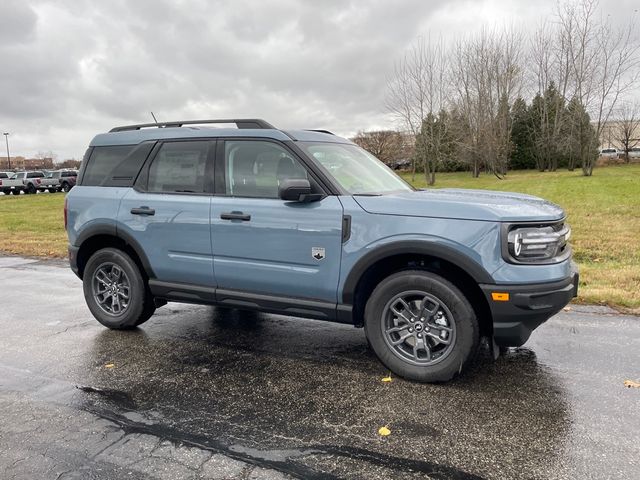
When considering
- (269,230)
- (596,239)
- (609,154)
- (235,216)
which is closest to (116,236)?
(235,216)

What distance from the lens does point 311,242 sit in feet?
13.1

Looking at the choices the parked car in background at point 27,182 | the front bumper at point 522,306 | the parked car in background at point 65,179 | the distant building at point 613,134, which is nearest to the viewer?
the front bumper at point 522,306

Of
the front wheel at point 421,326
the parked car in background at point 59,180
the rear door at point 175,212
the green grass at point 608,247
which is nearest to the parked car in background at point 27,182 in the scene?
the parked car in background at point 59,180

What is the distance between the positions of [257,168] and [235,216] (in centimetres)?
47

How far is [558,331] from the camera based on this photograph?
192 inches

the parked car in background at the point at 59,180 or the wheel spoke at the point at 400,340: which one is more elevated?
the parked car in background at the point at 59,180

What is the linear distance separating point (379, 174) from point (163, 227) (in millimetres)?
2049

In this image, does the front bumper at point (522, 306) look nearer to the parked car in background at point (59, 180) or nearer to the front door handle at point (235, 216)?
the front door handle at point (235, 216)

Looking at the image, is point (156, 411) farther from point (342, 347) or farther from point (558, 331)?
point (558, 331)

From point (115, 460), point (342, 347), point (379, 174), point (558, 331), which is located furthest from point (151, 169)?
point (558, 331)

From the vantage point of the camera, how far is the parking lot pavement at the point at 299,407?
2750mm

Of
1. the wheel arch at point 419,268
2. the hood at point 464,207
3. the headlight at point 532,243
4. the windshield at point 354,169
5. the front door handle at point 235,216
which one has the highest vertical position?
the windshield at point 354,169

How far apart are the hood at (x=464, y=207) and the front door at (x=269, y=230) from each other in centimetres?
35

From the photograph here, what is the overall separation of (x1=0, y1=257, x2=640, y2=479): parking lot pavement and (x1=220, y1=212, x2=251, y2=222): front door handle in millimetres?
1197
